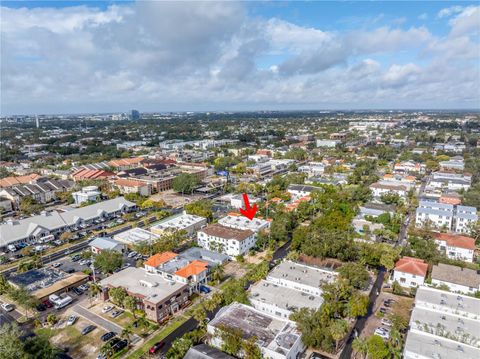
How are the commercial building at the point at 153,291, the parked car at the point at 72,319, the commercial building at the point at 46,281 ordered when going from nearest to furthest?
the parked car at the point at 72,319 < the commercial building at the point at 153,291 < the commercial building at the point at 46,281

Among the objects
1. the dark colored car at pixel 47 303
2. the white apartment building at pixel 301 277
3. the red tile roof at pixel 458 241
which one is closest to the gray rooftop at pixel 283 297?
the white apartment building at pixel 301 277

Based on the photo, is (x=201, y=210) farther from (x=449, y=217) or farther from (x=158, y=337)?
(x=449, y=217)

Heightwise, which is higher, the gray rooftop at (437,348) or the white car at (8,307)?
the gray rooftop at (437,348)

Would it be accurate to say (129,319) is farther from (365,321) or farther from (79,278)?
(365,321)

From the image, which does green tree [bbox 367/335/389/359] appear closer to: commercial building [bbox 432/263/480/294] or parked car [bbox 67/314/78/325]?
commercial building [bbox 432/263/480/294]

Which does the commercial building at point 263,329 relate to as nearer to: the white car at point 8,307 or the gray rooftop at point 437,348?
the gray rooftop at point 437,348

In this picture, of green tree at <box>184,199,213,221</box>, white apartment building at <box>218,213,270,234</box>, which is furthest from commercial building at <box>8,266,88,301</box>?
green tree at <box>184,199,213,221</box>
